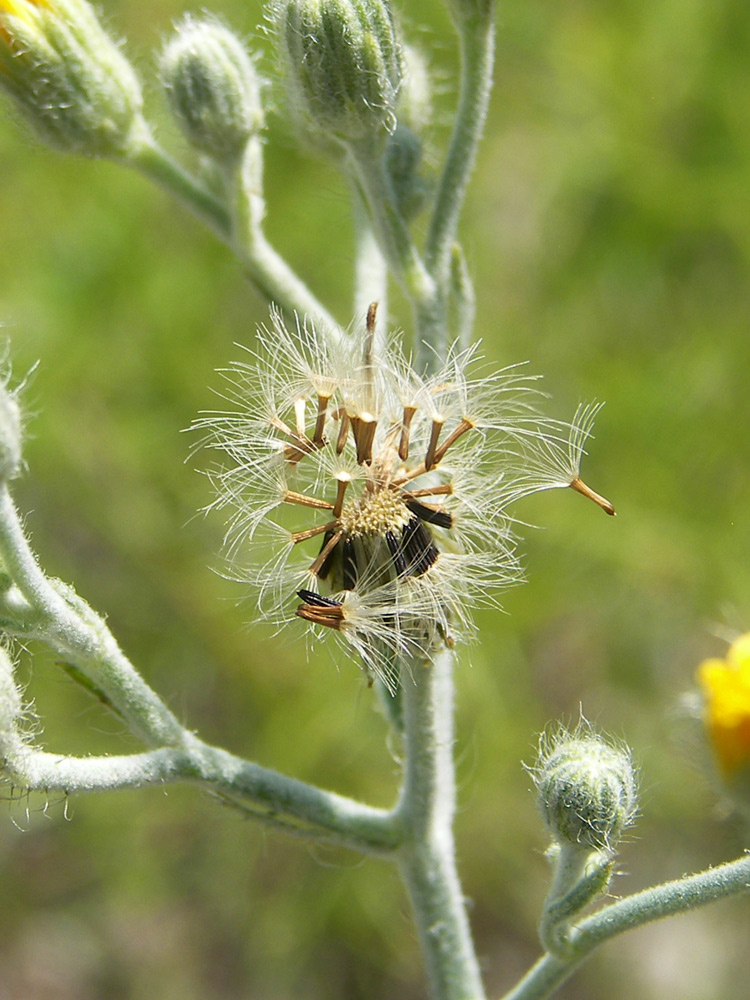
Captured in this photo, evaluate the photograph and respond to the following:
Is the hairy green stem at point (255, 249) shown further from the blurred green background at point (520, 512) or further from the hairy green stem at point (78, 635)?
the blurred green background at point (520, 512)

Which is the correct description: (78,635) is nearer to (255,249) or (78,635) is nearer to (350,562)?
(350,562)

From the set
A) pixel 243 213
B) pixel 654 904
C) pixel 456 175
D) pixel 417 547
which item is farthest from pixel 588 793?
pixel 243 213

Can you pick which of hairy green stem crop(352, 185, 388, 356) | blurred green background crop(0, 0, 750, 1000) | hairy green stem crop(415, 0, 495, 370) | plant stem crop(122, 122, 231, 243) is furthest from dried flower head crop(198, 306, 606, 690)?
blurred green background crop(0, 0, 750, 1000)

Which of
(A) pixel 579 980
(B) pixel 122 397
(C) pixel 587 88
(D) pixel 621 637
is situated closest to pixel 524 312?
(C) pixel 587 88

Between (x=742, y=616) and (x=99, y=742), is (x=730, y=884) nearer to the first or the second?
(x=742, y=616)

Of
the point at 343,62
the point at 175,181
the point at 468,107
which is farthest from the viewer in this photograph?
the point at 175,181
